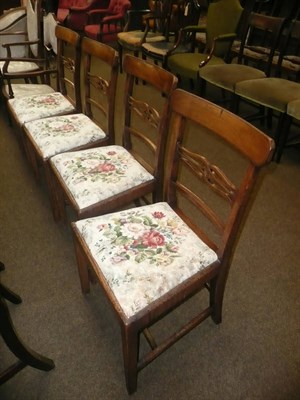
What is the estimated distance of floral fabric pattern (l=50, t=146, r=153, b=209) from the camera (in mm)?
1271

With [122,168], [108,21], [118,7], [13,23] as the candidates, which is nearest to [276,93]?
[122,168]

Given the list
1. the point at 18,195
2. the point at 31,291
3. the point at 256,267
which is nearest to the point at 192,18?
the point at 18,195

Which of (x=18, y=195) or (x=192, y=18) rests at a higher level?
(x=192, y=18)

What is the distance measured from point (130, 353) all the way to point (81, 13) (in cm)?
526

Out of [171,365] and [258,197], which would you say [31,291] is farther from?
[258,197]

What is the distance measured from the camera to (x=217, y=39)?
2633 mm

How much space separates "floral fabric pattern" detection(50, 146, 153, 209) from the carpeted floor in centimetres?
45

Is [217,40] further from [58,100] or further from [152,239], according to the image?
[152,239]

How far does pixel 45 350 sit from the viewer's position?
1.20 meters

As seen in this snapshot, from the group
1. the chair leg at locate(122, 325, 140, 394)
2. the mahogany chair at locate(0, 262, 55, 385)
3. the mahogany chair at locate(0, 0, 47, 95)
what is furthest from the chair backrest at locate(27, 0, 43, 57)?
the chair leg at locate(122, 325, 140, 394)

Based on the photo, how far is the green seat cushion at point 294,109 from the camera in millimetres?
1922

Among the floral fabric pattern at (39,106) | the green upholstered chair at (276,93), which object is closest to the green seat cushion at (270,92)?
the green upholstered chair at (276,93)

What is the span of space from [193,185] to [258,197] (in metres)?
0.44

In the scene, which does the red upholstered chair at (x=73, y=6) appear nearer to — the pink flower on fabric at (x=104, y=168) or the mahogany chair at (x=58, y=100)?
the mahogany chair at (x=58, y=100)
